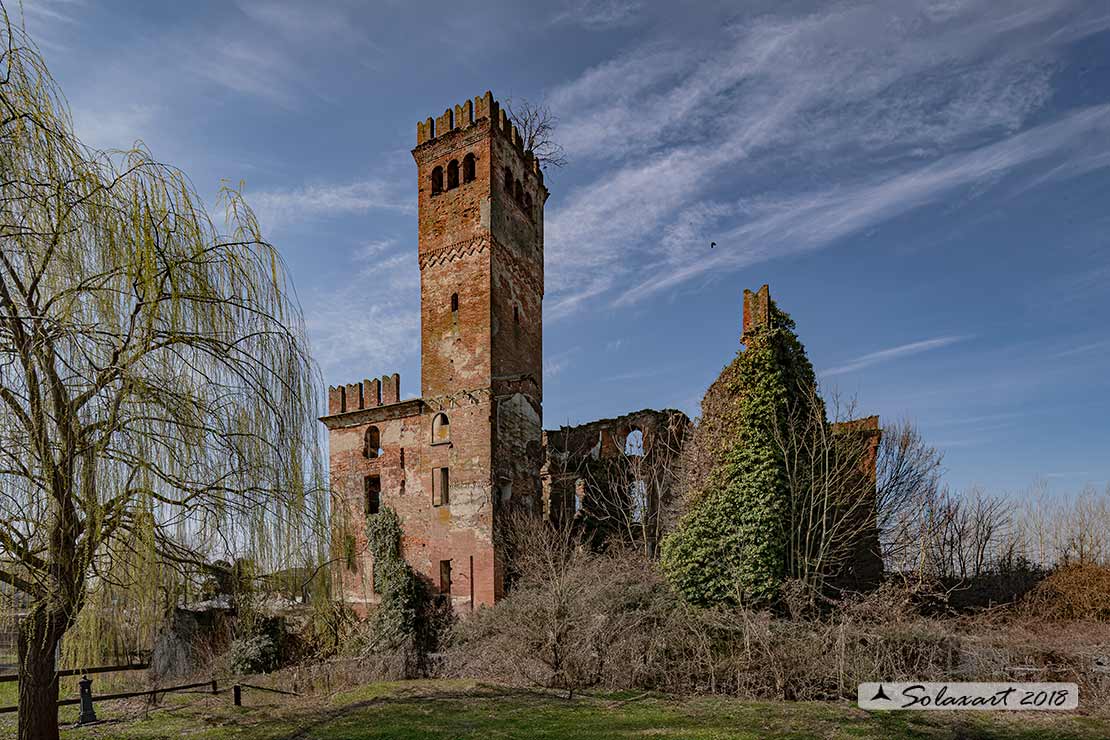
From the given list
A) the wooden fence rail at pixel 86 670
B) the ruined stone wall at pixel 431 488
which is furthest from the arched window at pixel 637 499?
the wooden fence rail at pixel 86 670

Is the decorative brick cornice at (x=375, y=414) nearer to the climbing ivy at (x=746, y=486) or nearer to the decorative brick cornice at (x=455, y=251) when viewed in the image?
the decorative brick cornice at (x=455, y=251)

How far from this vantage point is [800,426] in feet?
52.5

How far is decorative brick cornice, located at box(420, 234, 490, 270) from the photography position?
21.0 m

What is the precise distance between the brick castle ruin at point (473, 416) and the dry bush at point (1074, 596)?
33.5 ft

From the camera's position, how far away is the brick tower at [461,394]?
19984 mm

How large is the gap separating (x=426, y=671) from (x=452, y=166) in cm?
1555

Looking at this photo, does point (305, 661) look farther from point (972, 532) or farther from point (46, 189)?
point (972, 532)

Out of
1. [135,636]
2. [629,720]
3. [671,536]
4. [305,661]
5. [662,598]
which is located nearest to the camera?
[135,636]

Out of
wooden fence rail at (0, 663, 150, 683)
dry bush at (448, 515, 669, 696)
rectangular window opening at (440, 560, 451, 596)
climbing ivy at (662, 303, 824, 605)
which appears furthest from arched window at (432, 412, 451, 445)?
wooden fence rail at (0, 663, 150, 683)

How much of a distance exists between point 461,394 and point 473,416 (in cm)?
83

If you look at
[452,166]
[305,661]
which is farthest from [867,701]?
[452,166]

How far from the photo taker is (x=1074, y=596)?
16.3m

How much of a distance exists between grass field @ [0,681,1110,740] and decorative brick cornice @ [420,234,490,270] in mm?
13421

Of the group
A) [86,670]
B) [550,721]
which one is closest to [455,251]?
[550,721]
